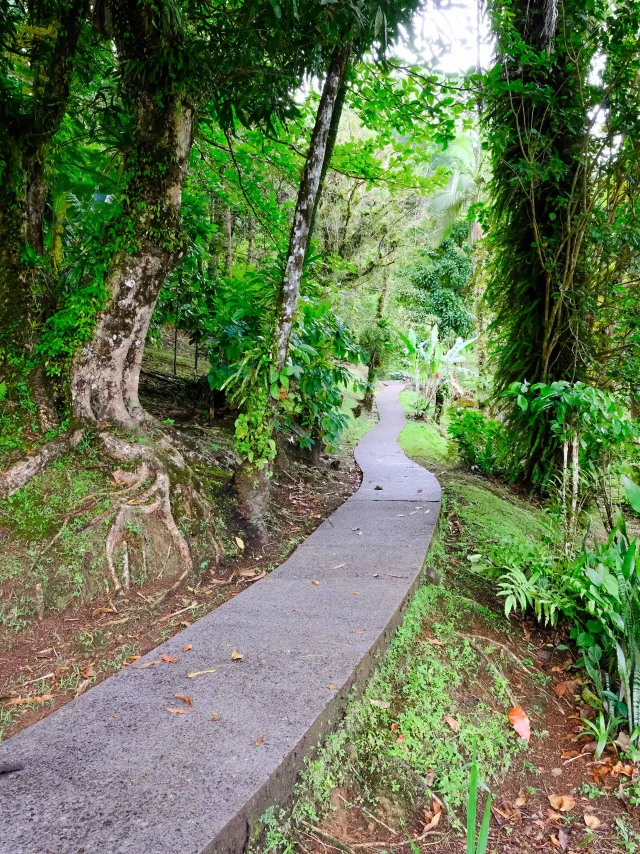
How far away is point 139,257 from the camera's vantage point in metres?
3.59

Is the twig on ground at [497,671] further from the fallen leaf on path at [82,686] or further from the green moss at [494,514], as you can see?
the fallen leaf on path at [82,686]

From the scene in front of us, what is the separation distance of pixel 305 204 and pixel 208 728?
3351 mm

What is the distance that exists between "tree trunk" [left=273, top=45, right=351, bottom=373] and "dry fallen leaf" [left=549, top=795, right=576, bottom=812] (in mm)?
2923

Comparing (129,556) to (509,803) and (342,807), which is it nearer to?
(342,807)

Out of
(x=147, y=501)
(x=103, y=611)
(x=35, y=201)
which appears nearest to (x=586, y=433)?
(x=147, y=501)

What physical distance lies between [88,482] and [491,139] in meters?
4.72

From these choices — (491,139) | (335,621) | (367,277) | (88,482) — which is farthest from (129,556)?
(367,277)

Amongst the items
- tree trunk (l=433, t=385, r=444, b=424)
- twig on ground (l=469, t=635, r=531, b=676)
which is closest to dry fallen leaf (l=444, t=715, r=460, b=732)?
twig on ground (l=469, t=635, r=531, b=676)

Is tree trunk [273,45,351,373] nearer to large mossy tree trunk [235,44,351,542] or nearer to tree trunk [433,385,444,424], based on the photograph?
large mossy tree trunk [235,44,351,542]

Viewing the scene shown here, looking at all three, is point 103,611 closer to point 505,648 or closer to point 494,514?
point 505,648

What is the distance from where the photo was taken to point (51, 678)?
2459 millimetres

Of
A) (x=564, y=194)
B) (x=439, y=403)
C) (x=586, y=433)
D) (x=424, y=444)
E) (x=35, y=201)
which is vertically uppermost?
(x=564, y=194)

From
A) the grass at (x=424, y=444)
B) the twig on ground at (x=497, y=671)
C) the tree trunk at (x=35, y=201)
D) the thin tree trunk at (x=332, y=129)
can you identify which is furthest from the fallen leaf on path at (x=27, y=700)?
the grass at (x=424, y=444)

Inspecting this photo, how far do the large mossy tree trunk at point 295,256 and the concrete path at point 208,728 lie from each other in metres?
0.70
